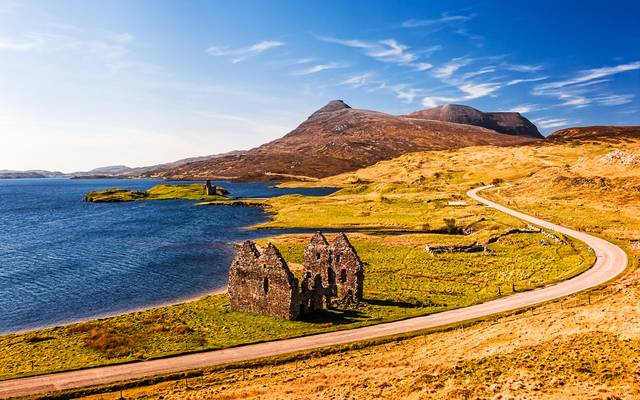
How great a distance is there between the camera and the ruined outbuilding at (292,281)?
49.9 metres

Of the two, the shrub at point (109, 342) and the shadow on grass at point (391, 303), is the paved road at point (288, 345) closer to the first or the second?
the shrub at point (109, 342)

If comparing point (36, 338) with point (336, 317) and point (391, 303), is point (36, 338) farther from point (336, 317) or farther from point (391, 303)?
point (391, 303)

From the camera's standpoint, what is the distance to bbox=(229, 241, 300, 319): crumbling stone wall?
49.5m

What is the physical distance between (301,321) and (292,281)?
4.72 m

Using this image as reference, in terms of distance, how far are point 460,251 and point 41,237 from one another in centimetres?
11363

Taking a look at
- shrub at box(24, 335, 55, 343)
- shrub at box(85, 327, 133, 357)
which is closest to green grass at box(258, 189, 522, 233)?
shrub at box(85, 327, 133, 357)

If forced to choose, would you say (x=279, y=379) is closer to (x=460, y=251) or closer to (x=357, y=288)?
(x=357, y=288)

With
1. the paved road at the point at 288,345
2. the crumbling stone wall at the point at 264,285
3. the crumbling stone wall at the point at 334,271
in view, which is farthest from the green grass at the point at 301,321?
the crumbling stone wall at the point at 334,271

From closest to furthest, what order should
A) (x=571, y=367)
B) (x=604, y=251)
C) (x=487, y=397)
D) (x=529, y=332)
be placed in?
(x=487, y=397)
(x=571, y=367)
(x=529, y=332)
(x=604, y=251)

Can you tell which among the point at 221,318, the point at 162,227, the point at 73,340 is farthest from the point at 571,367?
the point at 162,227

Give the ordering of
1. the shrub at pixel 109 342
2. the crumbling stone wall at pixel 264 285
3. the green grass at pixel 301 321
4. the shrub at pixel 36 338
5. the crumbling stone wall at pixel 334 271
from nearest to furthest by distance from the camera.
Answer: the shrub at pixel 109 342, the green grass at pixel 301 321, the shrub at pixel 36 338, the crumbling stone wall at pixel 264 285, the crumbling stone wall at pixel 334 271

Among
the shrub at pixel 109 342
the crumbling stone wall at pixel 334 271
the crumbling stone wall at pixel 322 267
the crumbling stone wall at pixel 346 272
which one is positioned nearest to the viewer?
the shrub at pixel 109 342

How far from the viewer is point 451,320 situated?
4659 cm

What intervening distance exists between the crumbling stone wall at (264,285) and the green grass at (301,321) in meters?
1.33
